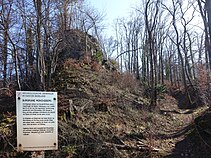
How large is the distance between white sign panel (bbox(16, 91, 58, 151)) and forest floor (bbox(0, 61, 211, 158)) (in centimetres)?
252

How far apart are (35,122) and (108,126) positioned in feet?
20.0

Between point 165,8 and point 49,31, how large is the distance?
16587mm

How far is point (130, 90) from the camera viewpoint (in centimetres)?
1967

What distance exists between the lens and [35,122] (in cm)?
623

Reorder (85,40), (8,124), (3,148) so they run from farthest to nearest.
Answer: (85,40) → (8,124) → (3,148)

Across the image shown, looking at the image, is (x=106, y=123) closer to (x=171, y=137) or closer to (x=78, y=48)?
(x=171, y=137)

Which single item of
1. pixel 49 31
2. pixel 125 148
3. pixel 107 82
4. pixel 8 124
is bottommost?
pixel 125 148

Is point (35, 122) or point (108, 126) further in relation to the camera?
point (108, 126)

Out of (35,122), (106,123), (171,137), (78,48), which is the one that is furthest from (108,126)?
(78,48)

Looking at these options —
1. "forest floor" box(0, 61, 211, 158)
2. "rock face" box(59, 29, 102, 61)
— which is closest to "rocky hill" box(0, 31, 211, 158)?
"forest floor" box(0, 61, 211, 158)

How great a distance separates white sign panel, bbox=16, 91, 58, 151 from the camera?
615 cm

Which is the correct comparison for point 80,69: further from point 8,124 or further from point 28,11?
point 8,124

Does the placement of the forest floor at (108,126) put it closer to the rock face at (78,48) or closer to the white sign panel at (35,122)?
the white sign panel at (35,122)

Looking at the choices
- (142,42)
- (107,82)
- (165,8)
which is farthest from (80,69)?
(142,42)
